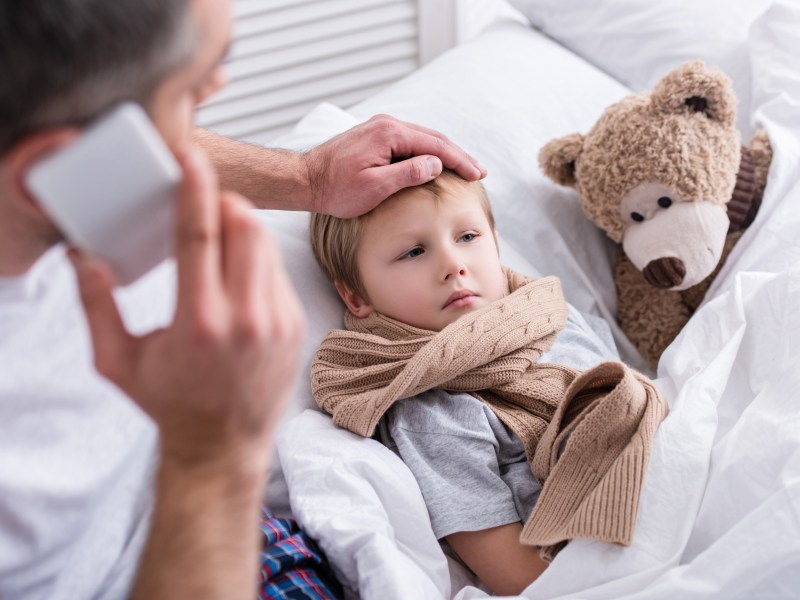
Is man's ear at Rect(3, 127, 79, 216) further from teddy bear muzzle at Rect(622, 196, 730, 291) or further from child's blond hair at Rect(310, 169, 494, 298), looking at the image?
teddy bear muzzle at Rect(622, 196, 730, 291)

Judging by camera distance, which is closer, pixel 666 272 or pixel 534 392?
pixel 534 392

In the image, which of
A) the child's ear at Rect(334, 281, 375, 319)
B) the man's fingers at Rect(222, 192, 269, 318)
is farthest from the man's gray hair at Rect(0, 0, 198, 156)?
the child's ear at Rect(334, 281, 375, 319)

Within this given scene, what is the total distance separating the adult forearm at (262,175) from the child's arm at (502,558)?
54cm

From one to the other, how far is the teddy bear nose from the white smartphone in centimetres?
92

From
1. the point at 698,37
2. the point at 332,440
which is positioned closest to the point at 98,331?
the point at 332,440

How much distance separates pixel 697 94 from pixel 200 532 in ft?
3.48

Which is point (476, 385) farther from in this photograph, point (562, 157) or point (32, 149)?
point (32, 149)

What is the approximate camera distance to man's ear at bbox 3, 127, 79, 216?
63 centimetres

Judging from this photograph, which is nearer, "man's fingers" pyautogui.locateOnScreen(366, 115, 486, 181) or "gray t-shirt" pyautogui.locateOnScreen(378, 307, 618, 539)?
"gray t-shirt" pyautogui.locateOnScreen(378, 307, 618, 539)

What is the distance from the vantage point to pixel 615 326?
154cm

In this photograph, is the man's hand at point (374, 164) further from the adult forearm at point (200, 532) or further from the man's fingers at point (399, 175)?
the adult forearm at point (200, 532)

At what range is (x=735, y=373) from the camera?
121cm

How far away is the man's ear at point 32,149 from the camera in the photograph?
2.08ft

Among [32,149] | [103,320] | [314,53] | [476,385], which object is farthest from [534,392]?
[314,53]
